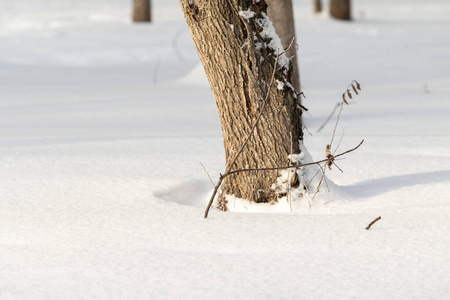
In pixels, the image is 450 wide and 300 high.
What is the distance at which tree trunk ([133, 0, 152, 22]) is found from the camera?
13.3 m

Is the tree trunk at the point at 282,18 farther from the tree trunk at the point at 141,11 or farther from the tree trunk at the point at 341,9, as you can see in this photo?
the tree trunk at the point at 341,9

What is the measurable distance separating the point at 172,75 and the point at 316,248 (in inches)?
260

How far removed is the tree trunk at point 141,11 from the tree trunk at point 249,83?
10.9m

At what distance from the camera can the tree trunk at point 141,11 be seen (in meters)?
13.3

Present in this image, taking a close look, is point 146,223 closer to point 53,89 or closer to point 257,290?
point 257,290

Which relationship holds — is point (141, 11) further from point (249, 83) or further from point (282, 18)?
point (249, 83)

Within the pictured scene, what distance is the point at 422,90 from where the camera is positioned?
680cm

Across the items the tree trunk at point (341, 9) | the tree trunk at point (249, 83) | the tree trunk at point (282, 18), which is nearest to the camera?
the tree trunk at point (249, 83)

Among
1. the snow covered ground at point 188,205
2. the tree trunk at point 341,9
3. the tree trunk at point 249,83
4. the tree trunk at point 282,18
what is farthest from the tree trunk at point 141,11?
the tree trunk at point 249,83

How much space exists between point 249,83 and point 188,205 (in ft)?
2.00

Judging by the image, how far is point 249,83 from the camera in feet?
9.14

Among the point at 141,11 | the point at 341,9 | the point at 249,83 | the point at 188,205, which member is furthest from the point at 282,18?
the point at 341,9

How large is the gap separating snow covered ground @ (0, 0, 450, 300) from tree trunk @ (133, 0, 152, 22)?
20.6 ft

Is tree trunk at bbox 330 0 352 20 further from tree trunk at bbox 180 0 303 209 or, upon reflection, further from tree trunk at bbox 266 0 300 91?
tree trunk at bbox 180 0 303 209
